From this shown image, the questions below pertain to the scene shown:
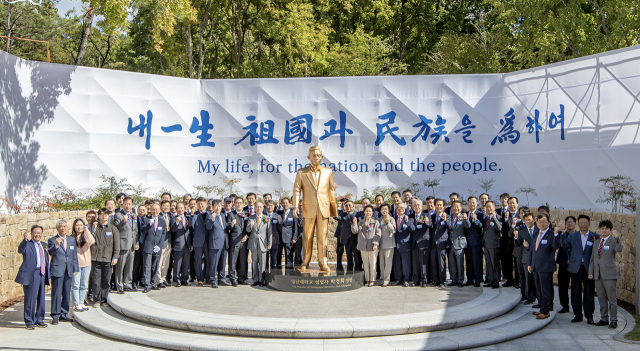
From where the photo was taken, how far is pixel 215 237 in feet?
27.6

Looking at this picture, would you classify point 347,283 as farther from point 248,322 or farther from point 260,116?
point 260,116

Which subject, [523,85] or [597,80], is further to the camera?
[523,85]

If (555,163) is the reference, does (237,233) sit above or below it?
below

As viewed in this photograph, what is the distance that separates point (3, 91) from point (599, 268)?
10319 mm

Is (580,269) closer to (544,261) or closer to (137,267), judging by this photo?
(544,261)

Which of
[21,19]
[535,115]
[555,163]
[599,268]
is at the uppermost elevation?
[21,19]

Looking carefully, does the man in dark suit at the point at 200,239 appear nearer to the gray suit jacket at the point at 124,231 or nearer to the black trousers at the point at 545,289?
the gray suit jacket at the point at 124,231

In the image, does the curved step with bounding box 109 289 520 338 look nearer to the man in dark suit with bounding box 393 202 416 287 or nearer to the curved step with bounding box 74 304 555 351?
the curved step with bounding box 74 304 555 351

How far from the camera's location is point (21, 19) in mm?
25297

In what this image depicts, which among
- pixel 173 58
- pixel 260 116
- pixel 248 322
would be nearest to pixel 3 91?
pixel 260 116

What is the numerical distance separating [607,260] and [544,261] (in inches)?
28.3

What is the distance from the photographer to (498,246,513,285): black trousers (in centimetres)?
841

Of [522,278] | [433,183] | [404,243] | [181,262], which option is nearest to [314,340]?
[404,243]

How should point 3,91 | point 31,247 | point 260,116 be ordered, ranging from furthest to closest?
1. point 260,116
2. point 3,91
3. point 31,247
